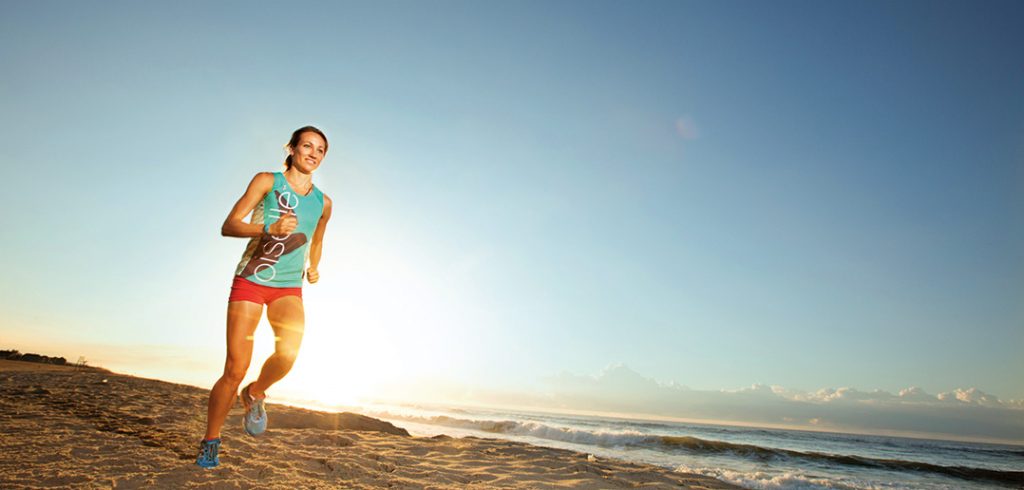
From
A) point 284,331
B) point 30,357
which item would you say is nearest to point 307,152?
point 284,331

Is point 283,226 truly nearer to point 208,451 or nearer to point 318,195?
point 318,195

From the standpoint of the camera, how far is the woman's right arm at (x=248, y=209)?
3301mm

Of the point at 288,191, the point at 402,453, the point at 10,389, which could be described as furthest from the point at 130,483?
the point at 10,389

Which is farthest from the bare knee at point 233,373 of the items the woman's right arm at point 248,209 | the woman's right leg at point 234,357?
the woman's right arm at point 248,209

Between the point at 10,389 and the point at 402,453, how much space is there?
837 centimetres

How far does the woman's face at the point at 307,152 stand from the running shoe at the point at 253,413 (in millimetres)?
1800

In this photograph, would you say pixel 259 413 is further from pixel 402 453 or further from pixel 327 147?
pixel 402 453

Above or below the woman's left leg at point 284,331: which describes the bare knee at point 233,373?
→ below

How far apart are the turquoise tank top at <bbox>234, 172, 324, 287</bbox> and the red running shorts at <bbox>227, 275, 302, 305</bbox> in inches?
1.2

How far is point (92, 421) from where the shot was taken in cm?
566

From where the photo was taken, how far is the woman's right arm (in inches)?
130

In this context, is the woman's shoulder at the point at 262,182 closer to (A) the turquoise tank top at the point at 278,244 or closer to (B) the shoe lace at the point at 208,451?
(A) the turquoise tank top at the point at 278,244

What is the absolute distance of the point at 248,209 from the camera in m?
3.43

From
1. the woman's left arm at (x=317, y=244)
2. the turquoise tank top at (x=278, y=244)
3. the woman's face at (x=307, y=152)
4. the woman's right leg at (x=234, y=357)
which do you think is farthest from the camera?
the woman's left arm at (x=317, y=244)
